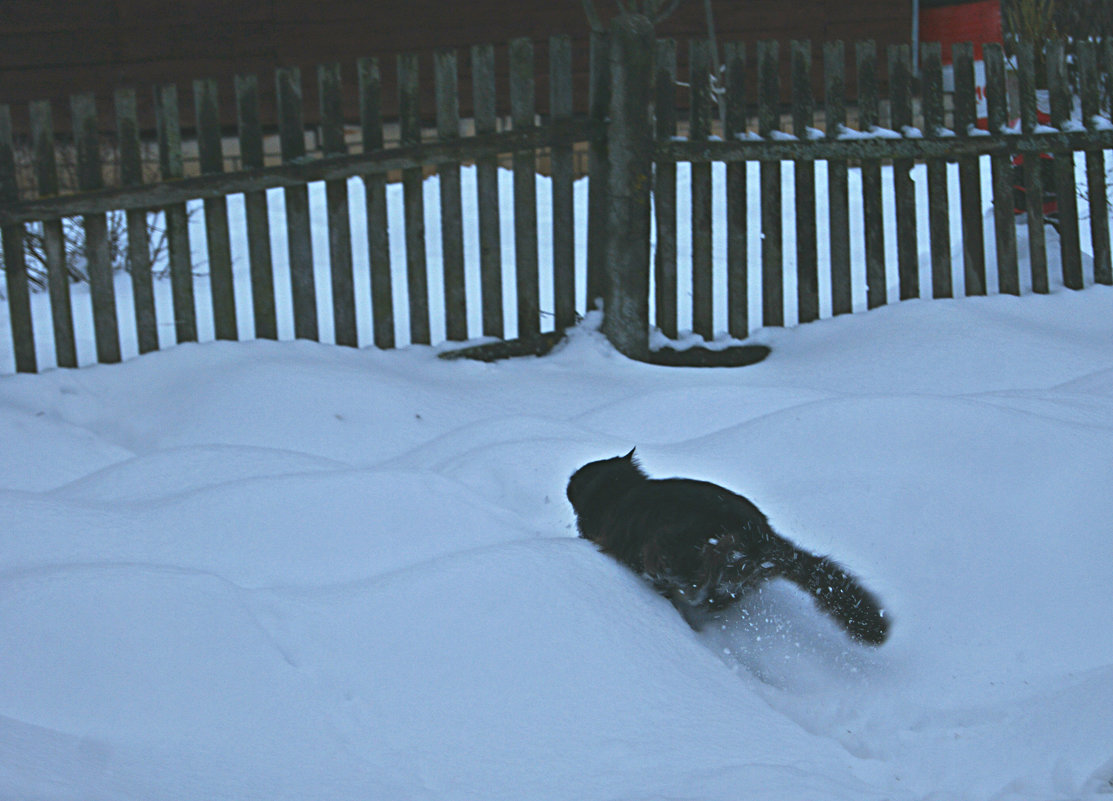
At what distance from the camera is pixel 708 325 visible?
4984 mm

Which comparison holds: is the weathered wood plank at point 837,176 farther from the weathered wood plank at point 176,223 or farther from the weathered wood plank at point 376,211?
the weathered wood plank at point 176,223

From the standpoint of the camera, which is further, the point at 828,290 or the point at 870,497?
the point at 828,290

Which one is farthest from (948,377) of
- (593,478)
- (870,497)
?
(593,478)

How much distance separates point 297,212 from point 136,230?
668mm

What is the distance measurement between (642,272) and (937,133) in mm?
1620

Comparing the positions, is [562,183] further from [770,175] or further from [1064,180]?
[1064,180]

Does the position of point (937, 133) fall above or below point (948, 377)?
above

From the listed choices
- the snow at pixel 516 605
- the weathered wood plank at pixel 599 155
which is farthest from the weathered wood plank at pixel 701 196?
the snow at pixel 516 605

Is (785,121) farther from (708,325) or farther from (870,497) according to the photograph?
(870,497)

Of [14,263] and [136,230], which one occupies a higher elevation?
[136,230]

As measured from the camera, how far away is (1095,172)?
5.45 metres

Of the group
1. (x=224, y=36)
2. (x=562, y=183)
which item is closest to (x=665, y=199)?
(x=562, y=183)

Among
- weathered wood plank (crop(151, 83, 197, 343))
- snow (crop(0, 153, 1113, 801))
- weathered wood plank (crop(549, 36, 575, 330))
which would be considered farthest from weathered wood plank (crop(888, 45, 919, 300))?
weathered wood plank (crop(151, 83, 197, 343))

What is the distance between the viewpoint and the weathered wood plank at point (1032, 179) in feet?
17.1
